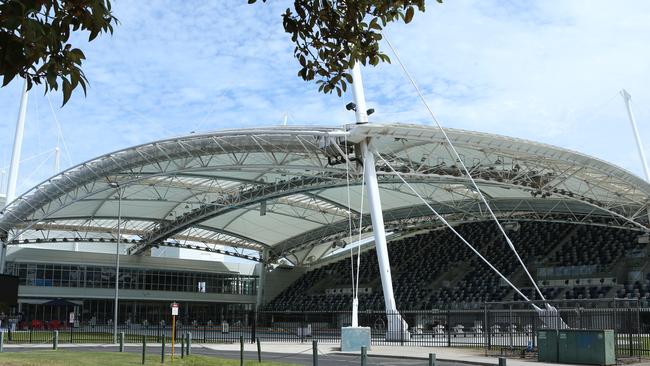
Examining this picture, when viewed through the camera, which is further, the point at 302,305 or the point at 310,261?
the point at 310,261

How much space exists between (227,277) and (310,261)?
10055 mm

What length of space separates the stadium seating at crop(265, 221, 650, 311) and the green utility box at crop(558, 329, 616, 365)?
31759mm

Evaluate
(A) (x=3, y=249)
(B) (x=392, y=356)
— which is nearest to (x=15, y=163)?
(A) (x=3, y=249)

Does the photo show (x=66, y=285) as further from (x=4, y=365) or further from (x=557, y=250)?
(x=4, y=365)

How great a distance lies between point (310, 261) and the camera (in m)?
83.6

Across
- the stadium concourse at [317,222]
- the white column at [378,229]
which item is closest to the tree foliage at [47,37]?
the stadium concourse at [317,222]

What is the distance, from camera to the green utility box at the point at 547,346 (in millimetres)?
22984

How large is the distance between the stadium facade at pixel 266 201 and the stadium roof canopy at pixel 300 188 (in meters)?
0.11

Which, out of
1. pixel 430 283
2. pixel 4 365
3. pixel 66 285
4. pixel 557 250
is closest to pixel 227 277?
pixel 66 285

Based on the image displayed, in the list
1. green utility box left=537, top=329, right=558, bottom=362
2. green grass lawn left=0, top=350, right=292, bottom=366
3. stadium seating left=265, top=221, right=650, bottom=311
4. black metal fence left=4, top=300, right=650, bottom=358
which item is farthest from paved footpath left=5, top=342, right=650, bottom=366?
stadium seating left=265, top=221, right=650, bottom=311

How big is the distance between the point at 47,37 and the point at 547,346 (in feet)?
69.8

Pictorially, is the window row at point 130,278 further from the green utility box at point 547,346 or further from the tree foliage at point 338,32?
the tree foliage at point 338,32

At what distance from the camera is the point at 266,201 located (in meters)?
56.4

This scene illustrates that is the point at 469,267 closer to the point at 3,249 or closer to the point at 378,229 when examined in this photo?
the point at 378,229
